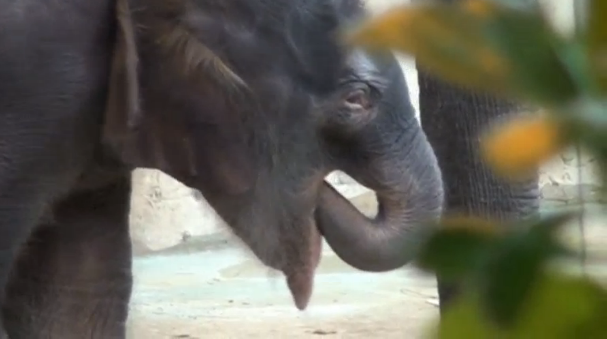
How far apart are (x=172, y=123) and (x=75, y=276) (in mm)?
320

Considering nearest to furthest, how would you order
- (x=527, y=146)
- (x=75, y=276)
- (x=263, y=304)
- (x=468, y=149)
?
(x=527, y=146)
(x=468, y=149)
(x=75, y=276)
(x=263, y=304)

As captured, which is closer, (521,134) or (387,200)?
(521,134)

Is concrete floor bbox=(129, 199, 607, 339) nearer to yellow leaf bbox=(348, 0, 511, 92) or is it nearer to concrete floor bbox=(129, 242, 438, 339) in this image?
concrete floor bbox=(129, 242, 438, 339)

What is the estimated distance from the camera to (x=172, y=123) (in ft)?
5.00

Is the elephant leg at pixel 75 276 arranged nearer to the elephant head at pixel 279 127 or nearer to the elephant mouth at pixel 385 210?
the elephant head at pixel 279 127

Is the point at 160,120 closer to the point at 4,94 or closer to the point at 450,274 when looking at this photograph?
the point at 4,94

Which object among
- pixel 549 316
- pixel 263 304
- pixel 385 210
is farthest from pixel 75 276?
pixel 549 316

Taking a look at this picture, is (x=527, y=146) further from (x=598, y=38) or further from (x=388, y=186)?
(x=388, y=186)

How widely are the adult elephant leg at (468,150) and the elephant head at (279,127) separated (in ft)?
0.42

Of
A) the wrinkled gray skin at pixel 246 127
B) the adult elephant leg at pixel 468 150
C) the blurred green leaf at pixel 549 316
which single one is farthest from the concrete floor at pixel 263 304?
the blurred green leaf at pixel 549 316

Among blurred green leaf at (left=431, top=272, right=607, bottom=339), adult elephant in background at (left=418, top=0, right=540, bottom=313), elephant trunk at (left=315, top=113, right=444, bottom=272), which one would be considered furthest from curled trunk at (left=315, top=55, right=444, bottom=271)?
blurred green leaf at (left=431, top=272, right=607, bottom=339)

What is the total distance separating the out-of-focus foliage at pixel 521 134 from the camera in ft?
0.47

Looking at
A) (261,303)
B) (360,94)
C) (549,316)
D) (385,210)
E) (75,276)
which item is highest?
(549,316)

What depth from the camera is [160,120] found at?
1.52 metres
